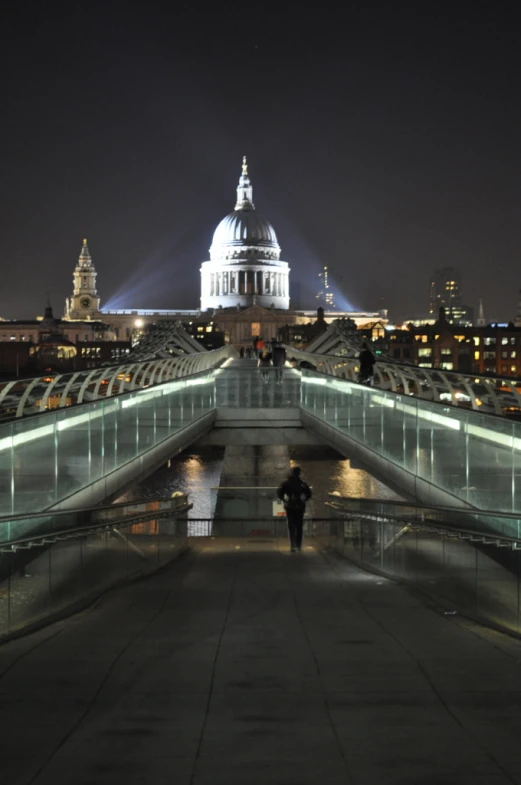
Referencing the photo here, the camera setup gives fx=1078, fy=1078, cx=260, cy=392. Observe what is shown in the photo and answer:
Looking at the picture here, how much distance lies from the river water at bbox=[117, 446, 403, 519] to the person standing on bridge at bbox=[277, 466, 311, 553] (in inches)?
1703

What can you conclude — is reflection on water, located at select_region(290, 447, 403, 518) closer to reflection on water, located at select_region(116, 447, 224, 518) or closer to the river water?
the river water

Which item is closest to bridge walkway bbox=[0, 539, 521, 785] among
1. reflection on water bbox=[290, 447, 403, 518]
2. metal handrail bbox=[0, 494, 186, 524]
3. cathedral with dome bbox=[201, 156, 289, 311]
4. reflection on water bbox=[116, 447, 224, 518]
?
metal handrail bbox=[0, 494, 186, 524]

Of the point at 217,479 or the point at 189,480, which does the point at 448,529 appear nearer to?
the point at 189,480

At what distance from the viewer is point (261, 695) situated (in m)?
6.09

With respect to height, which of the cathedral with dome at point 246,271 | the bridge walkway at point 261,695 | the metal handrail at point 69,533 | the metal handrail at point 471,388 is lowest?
the bridge walkway at point 261,695

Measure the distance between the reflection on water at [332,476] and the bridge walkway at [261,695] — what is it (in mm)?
50821

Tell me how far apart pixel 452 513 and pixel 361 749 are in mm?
5493

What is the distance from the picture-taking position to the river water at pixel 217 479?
6506 centimetres

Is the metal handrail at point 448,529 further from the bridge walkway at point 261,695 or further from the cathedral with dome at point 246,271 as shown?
the cathedral with dome at point 246,271

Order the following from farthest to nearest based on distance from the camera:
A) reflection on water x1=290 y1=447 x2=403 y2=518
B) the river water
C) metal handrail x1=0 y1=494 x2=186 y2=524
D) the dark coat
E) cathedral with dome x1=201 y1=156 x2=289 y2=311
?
cathedral with dome x1=201 y1=156 x2=289 y2=311, reflection on water x1=290 y1=447 x2=403 y2=518, the river water, the dark coat, metal handrail x1=0 y1=494 x2=186 y2=524

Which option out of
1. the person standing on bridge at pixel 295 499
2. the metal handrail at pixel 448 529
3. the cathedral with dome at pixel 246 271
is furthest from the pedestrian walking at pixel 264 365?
the cathedral with dome at pixel 246 271

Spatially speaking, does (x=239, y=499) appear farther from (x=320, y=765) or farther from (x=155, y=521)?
(x=320, y=765)

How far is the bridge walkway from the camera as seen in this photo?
479 centimetres

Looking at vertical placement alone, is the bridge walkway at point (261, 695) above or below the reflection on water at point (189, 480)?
above
